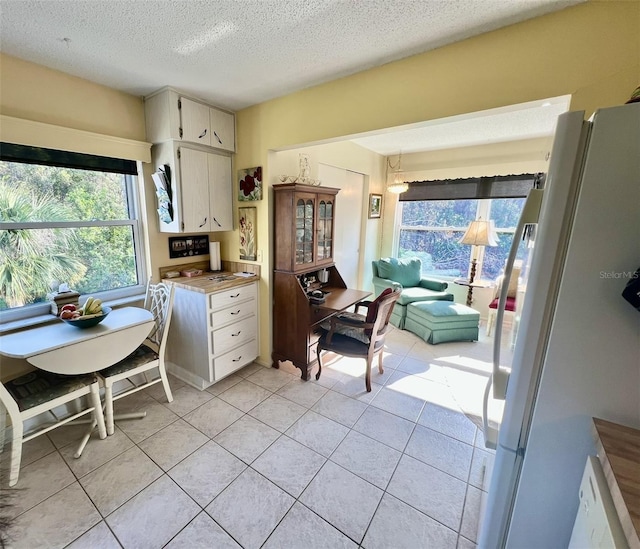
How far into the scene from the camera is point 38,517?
1.49 meters

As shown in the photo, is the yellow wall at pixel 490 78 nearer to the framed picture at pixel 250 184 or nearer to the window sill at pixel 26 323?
the framed picture at pixel 250 184

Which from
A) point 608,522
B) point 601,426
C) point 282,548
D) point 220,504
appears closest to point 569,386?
point 601,426

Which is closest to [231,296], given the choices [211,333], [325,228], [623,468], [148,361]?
[211,333]

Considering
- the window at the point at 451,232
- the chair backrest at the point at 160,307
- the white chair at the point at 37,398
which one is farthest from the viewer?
the window at the point at 451,232

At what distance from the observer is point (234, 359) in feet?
8.92

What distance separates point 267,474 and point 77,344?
1431 mm

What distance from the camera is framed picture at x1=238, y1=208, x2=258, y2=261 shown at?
2811 millimetres

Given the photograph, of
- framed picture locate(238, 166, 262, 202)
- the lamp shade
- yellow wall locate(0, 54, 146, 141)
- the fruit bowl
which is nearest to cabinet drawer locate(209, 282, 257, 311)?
the fruit bowl

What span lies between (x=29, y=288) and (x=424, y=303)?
153 inches

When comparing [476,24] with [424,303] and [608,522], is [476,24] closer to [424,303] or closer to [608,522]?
[608,522]

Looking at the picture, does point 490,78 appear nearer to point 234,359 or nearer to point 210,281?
point 210,281

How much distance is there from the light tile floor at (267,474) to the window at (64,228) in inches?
40.8

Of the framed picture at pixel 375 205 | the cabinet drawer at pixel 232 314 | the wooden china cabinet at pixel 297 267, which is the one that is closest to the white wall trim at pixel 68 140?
the wooden china cabinet at pixel 297 267

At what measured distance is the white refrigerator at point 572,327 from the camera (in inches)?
30.8
